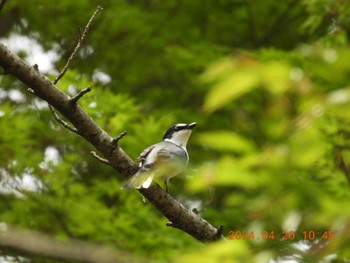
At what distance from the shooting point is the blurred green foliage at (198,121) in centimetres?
132

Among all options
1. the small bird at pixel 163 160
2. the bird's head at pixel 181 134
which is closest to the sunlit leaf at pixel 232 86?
the small bird at pixel 163 160

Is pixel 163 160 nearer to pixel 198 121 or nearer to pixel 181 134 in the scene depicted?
pixel 181 134

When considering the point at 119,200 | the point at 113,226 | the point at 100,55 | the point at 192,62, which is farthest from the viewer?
the point at 100,55

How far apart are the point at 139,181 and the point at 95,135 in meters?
0.46

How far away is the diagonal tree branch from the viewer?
9.34 feet

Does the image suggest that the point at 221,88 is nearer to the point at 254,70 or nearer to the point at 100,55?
the point at 254,70

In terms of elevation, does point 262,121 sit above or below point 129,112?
below

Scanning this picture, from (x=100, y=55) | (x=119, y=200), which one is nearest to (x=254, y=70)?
(x=119, y=200)

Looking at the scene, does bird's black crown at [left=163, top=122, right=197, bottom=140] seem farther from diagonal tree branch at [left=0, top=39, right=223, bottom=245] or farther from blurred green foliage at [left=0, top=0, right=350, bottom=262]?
diagonal tree branch at [left=0, top=39, right=223, bottom=245]

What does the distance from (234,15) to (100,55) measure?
1.81 meters

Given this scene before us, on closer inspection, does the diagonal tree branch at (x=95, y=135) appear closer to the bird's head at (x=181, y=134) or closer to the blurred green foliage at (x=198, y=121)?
the blurred green foliage at (x=198, y=121)

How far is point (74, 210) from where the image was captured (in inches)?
233

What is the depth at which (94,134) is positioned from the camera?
305 centimetres

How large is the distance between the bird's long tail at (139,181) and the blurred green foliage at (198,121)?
0.40 meters
